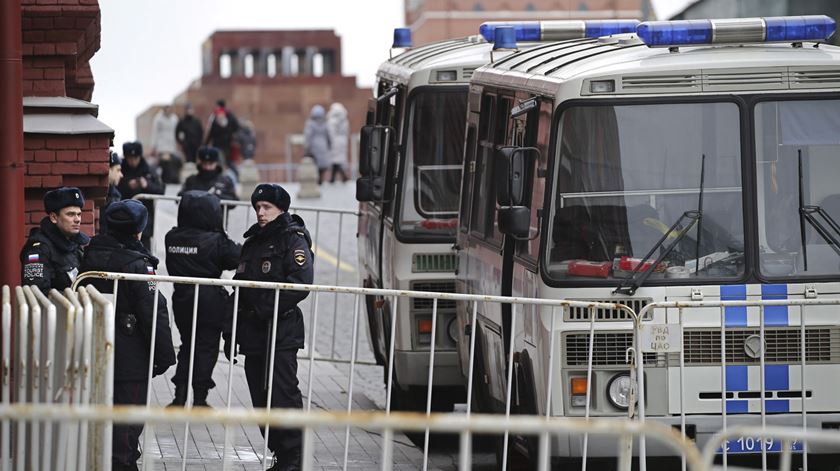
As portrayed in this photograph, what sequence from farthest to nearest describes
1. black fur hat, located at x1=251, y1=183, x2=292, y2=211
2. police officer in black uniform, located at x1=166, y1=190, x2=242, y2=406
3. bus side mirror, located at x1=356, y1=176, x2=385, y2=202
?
bus side mirror, located at x1=356, y1=176, x2=385, y2=202, police officer in black uniform, located at x1=166, y1=190, x2=242, y2=406, black fur hat, located at x1=251, y1=183, x2=292, y2=211

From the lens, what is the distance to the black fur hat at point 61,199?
30.9 feet

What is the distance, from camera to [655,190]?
8.98 metres

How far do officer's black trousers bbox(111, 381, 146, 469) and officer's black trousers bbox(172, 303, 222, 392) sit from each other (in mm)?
1876

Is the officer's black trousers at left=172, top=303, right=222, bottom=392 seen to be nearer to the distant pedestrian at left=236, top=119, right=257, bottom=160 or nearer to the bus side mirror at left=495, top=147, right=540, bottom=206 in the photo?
the bus side mirror at left=495, top=147, right=540, bottom=206

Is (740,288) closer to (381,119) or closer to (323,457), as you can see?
(323,457)

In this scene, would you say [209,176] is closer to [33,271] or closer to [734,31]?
[33,271]

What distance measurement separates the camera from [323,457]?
10406 millimetres

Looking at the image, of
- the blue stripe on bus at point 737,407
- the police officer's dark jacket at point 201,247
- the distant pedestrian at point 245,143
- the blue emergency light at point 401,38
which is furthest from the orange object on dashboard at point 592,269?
the distant pedestrian at point 245,143

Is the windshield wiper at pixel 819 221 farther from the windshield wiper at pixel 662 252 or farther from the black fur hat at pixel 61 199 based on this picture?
the black fur hat at pixel 61 199

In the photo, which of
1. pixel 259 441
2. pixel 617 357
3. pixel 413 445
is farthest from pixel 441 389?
pixel 617 357

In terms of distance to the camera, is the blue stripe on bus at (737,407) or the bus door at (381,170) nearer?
the blue stripe on bus at (737,407)

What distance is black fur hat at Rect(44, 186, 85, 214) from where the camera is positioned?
9422mm

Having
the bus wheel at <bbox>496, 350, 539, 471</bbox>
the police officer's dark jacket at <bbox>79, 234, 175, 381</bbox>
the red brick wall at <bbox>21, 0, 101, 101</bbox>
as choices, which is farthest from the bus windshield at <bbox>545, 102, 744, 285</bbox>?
the red brick wall at <bbox>21, 0, 101, 101</bbox>

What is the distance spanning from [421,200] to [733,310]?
3.79 m
